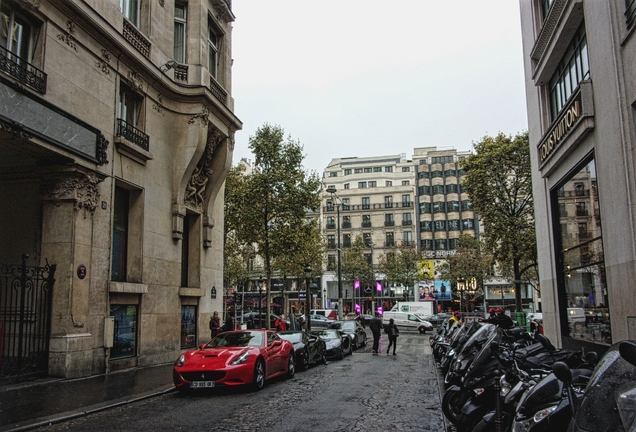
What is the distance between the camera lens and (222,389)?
1209 cm

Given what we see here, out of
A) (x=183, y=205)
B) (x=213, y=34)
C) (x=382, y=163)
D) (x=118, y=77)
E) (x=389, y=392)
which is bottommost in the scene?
(x=389, y=392)

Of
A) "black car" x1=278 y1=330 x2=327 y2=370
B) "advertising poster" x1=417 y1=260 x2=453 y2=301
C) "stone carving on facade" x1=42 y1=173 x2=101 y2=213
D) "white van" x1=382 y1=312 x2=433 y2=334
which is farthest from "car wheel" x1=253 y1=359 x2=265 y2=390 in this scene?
"advertising poster" x1=417 y1=260 x2=453 y2=301

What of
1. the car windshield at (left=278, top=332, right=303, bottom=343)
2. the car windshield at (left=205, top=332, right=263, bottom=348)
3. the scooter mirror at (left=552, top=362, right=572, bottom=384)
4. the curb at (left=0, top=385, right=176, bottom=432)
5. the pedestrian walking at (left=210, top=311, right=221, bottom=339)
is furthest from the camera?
the pedestrian walking at (left=210, top=311, right=221, bottom=339)

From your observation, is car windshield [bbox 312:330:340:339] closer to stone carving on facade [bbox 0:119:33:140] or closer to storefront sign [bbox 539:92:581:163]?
storefront sign [bbox 539:92:581:163]

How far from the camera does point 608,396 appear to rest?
10.9 ft

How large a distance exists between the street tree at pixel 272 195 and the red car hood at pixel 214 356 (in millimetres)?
16590

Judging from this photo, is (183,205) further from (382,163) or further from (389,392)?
(382,163)

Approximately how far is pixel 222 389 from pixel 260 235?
17.8m

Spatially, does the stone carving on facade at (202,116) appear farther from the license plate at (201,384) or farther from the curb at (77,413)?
the license plate at (201,384)

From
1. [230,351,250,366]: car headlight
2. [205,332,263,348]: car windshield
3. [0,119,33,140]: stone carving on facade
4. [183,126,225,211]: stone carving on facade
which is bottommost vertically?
[230,351,250,366]: car headlight

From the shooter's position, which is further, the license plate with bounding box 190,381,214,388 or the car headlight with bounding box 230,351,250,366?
the car headlight with bounding box 230,351,250,366

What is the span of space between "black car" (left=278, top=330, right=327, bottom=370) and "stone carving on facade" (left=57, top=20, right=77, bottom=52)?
10.3 meters

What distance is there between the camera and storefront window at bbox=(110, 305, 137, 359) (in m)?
15.4

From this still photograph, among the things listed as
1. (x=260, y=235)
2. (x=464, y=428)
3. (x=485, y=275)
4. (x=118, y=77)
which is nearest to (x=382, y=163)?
(x=485, y=275)
